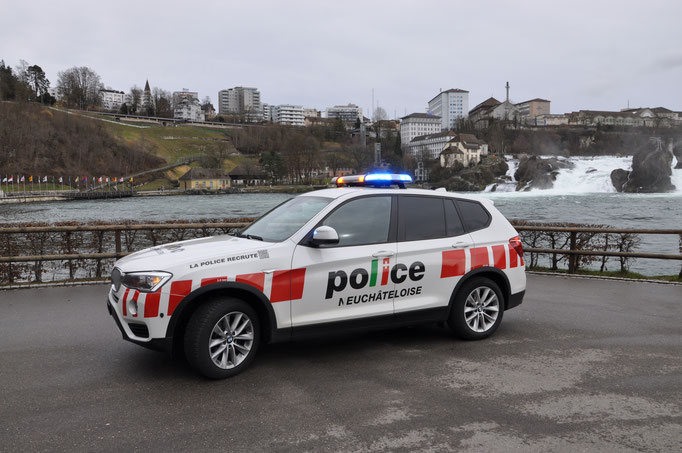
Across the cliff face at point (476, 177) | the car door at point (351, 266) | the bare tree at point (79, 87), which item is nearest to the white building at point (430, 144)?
the cliff face at point (476, 177)

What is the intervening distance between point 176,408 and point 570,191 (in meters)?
94.0

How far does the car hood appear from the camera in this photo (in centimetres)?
468

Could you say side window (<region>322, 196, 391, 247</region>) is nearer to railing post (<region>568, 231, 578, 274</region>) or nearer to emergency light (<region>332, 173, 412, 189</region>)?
emergency light (<region>332, 173, 412, 189</region>)

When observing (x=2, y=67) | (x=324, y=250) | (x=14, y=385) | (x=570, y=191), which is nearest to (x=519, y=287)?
(x=324, y=250)

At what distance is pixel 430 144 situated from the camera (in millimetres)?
178375

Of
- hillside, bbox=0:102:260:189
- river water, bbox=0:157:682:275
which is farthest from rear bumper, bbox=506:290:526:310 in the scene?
hillside, bbox=0:102:260:189

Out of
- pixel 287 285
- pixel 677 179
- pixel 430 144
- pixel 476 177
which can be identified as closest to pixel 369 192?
pixel 287 285

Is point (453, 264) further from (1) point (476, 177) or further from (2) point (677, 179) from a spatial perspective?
(1) point (476, 177)

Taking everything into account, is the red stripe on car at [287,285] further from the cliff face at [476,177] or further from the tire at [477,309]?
the cliff face at [476,177]

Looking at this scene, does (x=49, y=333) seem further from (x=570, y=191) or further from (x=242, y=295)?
(x=570, y=191)

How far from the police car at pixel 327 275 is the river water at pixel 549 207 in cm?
1435

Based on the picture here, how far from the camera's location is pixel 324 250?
5.09 meters

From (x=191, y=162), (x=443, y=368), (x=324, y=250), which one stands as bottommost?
(x=443, y=368)

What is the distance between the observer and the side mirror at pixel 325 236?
4840 mm
